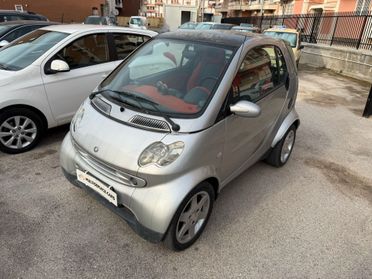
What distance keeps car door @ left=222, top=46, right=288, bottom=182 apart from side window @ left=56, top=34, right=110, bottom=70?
8.24 ft

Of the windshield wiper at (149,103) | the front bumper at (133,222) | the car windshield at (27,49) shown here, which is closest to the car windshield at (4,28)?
the car windshield at (27,49)

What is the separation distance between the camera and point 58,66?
3.79 m

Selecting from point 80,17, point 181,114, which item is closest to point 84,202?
point 181,114

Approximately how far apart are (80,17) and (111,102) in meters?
30.1

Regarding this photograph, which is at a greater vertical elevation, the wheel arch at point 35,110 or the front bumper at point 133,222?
the wheel arch at point 35,110

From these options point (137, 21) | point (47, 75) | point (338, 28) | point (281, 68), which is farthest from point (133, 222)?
point (137, 21)

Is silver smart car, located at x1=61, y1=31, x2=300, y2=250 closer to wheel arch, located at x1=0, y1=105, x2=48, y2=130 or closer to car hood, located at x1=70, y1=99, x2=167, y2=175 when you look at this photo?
car hood, located at x1=70, y1=99, x2=167, y2=175

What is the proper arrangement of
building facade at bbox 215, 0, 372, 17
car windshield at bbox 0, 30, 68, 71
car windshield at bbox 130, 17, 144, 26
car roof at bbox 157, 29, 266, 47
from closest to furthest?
car roof at bbox 157, 29, 266, 47
car windshield at bbox 0, 30, 68, 71
building facade at bbox 215, 0, 372, 17
car windshield at bbox 130, 17, 144, 26

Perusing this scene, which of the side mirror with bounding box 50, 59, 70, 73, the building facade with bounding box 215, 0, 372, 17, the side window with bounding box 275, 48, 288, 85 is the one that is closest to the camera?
the side window with bounding box 275, 48, 288, 85

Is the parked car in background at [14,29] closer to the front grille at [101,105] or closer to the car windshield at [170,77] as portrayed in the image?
the car windshield at [170,77]

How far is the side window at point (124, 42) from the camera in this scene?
15.1 ft

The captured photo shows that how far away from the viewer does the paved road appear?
232 centimetres

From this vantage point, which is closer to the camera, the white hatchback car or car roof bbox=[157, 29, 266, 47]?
car roof bbox=[157, 29, 266, 47]

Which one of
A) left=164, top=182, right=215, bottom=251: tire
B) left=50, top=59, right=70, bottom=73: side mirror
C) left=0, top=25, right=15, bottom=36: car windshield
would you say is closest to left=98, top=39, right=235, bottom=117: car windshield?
left=164, top=182, right=215, bottom=251: tire
